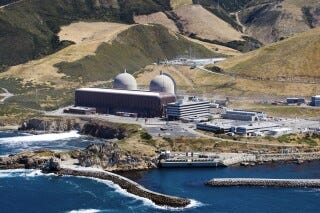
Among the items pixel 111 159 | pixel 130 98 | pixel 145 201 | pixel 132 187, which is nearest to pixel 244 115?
pixel 130 98

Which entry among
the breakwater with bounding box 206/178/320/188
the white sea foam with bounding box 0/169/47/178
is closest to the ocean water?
the white sea foam with bounding box 0/169/47/178

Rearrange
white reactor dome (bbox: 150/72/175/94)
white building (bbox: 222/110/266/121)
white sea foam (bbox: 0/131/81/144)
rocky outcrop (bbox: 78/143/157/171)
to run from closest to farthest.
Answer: rocky outcrop (bbox: 78/143/157/171)
white sea foam (bbox: 0/131/81/144)
white building (bbox: 222/110/266/121)
white reactor dome (bbox: 150/72/175/94)

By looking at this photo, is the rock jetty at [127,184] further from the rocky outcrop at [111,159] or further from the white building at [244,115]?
the white building at [244,115]

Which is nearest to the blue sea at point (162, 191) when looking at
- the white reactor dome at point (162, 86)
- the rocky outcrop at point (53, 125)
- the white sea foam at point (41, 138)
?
the white sea foam at point (41, 138)

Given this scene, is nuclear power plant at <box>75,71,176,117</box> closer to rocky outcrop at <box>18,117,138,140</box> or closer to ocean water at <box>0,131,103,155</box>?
rocky outcrop at <box>18,117,138,140</box>

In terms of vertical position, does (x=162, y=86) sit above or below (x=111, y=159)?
above

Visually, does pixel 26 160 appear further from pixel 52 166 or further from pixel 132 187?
pixel 132 187
